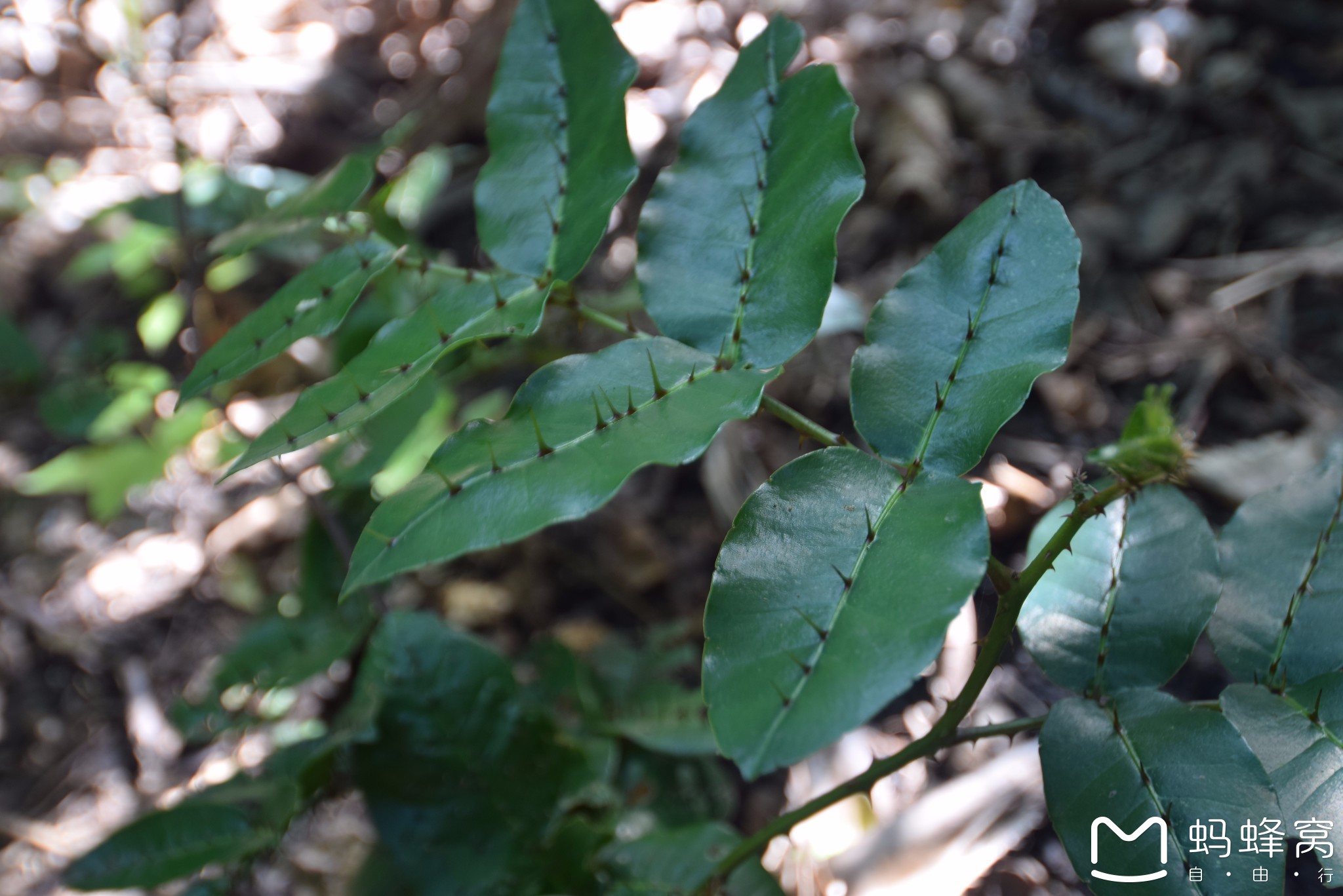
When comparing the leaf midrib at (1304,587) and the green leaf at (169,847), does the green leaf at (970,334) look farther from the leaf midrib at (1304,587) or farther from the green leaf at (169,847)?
the green leaf at (169,847)

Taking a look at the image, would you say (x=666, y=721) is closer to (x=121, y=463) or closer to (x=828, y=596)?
(x=828, y=596)

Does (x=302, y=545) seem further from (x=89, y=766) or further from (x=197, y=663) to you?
(x=89, y=766)

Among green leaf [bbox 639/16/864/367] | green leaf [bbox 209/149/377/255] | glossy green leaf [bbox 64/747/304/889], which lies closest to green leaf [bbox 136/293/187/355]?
green leaf [bbox 209/149/377/255]

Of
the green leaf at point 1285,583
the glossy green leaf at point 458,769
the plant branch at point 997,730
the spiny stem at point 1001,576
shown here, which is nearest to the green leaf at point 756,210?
the spiny stem at point 1001,576

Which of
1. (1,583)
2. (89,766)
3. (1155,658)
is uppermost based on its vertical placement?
(1155,658)

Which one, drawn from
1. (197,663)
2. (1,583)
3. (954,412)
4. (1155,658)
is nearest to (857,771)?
(1155,658)

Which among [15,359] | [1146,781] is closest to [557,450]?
[1146,781]
